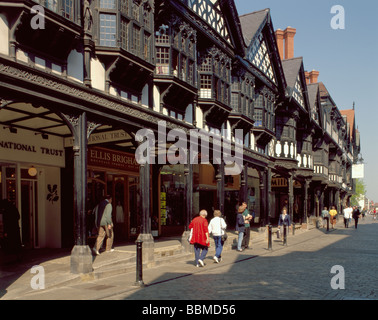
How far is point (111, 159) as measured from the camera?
672 inches

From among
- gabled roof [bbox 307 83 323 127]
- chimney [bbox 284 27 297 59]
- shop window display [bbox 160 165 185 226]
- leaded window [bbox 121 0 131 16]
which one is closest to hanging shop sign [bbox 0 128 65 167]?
leaded window [bbox 121 0 131 16]

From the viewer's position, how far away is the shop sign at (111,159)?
1597 centimetres

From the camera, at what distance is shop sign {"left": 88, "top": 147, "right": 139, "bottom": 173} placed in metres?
16.0

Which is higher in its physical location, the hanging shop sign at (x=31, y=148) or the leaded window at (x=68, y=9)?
→ the leaded window at (x=68, y=9)

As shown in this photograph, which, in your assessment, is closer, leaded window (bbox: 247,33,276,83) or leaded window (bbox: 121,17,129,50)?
leaded window (bbox: 121,17,129,50)

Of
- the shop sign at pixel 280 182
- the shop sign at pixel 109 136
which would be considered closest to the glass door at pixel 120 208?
the shop sign at pixel 109 136

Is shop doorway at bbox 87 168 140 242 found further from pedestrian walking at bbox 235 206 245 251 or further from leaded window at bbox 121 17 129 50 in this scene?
leaded window at bbox 121 17 129 50

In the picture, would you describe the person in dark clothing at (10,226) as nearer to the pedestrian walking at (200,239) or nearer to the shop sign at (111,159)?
the shop sign at (111,159)

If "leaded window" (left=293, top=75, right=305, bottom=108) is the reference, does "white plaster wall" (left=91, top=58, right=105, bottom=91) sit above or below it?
below

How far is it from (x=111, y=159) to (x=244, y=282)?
868cm

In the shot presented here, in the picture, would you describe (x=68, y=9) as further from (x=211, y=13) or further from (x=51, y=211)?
(x=211, y=13)

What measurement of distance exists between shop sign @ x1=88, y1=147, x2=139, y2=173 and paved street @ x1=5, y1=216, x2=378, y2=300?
5.12 metres

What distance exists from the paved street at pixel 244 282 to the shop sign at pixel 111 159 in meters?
5.12

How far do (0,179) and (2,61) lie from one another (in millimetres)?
5590
